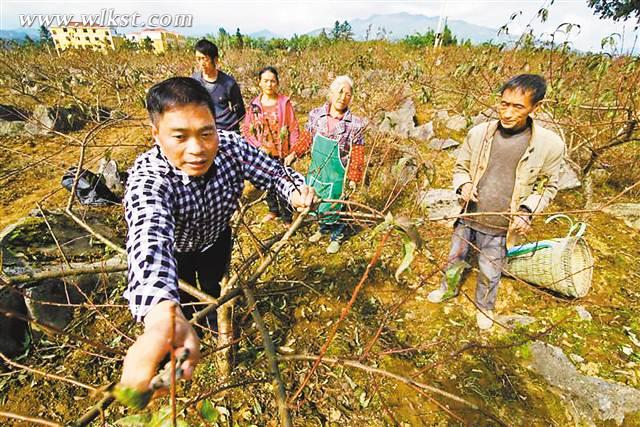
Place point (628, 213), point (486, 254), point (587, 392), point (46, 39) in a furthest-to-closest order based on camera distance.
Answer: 1. point (46, 39)
2. point (628, 213)
3. point (486, 254)
4. point (587, 392)

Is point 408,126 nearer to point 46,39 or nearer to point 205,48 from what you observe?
point 205,48

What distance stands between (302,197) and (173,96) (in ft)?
2.12

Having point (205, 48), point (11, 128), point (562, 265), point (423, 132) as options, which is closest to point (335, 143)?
point (205, 48)

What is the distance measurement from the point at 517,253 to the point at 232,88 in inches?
133

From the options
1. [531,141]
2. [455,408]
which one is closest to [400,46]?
[531,141]

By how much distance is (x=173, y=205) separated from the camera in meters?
1.34

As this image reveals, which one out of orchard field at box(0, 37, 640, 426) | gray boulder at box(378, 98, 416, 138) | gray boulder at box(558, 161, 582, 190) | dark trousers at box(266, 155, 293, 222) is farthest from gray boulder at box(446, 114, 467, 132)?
dark trousers at box(266, 155, 293, 222)

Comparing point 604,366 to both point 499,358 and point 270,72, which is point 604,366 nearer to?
point 499,358

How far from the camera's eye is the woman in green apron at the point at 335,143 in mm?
3039

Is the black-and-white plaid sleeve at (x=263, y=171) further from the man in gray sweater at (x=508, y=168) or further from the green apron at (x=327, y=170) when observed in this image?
the green apron at (x=327, y=170)

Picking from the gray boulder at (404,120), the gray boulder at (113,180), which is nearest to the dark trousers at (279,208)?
the gray boulder at (113,180)

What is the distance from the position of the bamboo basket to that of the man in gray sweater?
0.50 meters

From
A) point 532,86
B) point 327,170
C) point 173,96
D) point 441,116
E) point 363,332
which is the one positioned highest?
point 532,86

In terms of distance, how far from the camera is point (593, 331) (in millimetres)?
2656
